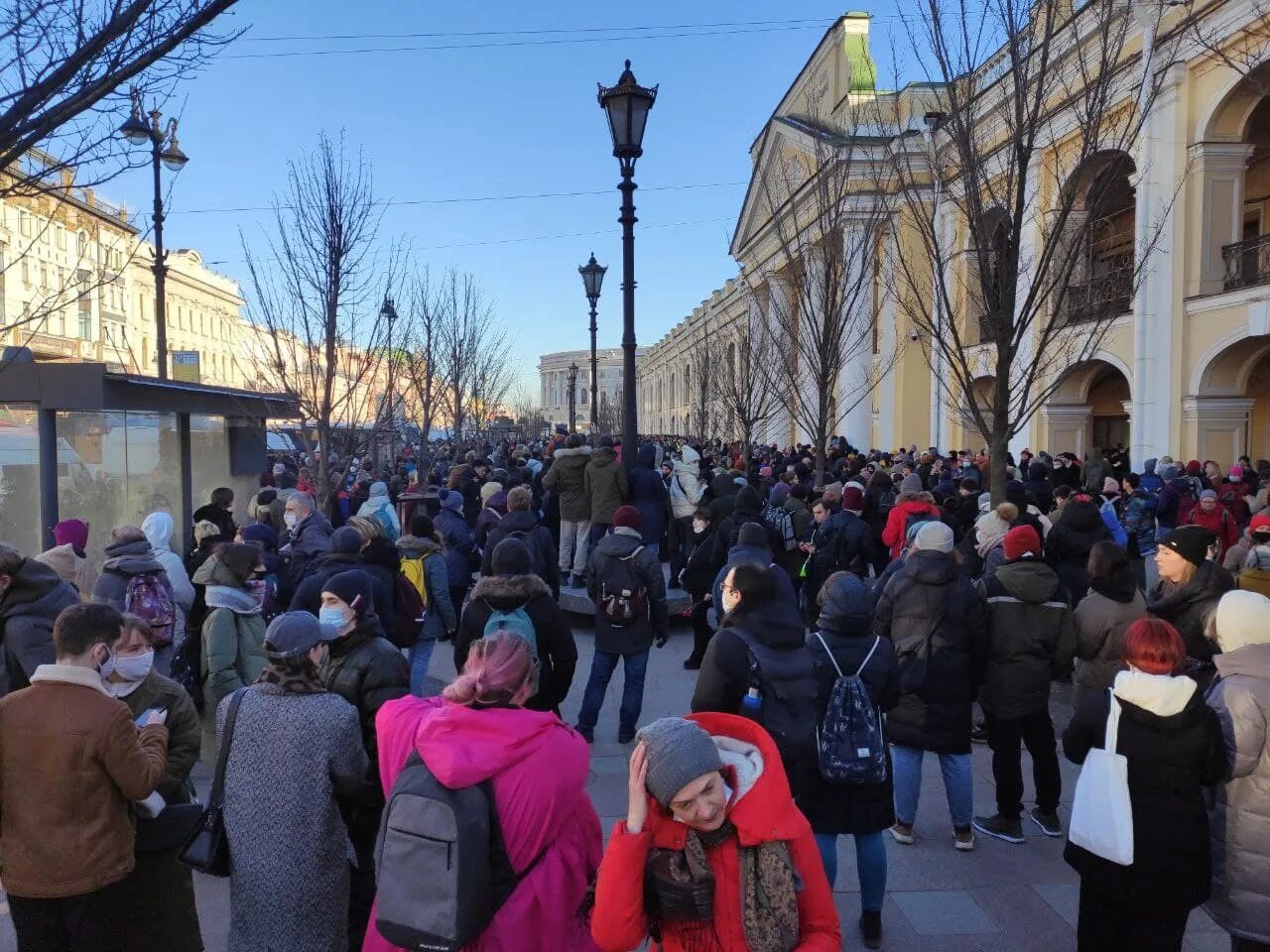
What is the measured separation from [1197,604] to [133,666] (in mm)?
5447

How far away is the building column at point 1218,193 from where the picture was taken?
17.1 m

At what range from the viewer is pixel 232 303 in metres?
65.1

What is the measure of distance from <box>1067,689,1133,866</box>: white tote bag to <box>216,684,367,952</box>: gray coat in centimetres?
268

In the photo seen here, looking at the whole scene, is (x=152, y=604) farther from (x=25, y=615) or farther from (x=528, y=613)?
(x=528, y=613)

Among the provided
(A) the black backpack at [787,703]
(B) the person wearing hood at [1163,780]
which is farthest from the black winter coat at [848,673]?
(B) the person wearing hood at [1163,780]

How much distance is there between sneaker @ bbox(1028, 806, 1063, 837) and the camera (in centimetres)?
522

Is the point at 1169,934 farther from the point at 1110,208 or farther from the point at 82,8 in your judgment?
the point at 1110,208

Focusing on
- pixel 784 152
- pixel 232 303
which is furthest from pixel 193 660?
pixel 232 303

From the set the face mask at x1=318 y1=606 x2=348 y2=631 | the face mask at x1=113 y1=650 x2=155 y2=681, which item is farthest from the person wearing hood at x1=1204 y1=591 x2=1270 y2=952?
the face mask at x1=113 y1=650 x2=155 y2=681

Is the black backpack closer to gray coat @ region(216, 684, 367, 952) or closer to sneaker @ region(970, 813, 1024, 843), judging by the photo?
gray coat @ region(216, 684, 367, 952)

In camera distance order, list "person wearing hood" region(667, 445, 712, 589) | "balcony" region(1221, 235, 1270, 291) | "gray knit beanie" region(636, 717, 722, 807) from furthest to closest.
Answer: "balcony" region(1221, 235, 1270, 291), "person wearing hood" region(667, 445, 712, 589), "gray knit beanie" region(636, 717, 722, 807)

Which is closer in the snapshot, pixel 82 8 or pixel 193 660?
pixel 82 8

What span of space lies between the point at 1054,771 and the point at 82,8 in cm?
606

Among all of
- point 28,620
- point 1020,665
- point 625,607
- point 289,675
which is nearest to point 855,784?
point 1020,665
